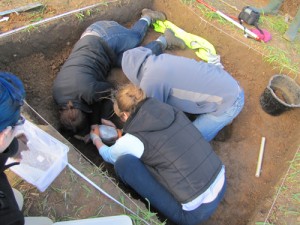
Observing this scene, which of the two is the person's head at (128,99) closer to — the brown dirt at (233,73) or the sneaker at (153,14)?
the brown dirt at (233,73)

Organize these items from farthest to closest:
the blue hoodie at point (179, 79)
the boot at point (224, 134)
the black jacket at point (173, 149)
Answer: the boot at point (224, 134) < the blue hoodie at point (179, 79) < the black jacket at point (173, 149)

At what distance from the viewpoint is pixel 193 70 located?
253 cm

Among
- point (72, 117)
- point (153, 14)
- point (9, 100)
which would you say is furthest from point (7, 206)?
point (153, 14)

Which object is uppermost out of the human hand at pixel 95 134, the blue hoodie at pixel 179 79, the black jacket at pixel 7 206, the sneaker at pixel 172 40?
the blue hoodie at pixel 179 79

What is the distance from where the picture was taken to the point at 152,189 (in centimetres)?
233

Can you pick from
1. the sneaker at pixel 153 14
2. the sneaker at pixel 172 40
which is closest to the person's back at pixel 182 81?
the sneaker at pixel 172 40

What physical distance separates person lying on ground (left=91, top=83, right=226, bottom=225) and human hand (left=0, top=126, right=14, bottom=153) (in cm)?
94

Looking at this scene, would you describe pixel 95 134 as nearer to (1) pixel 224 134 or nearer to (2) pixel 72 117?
(2) pixel 72 117

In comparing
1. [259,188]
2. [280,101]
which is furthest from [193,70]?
[259,188]

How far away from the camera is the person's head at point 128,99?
2.29 m

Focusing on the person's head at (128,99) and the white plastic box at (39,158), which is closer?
the white plastic box at (39,158)

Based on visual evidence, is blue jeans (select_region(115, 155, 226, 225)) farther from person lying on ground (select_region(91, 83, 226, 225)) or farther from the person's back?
the person's back

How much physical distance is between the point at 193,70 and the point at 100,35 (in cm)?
120

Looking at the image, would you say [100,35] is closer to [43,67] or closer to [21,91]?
[43,67]
